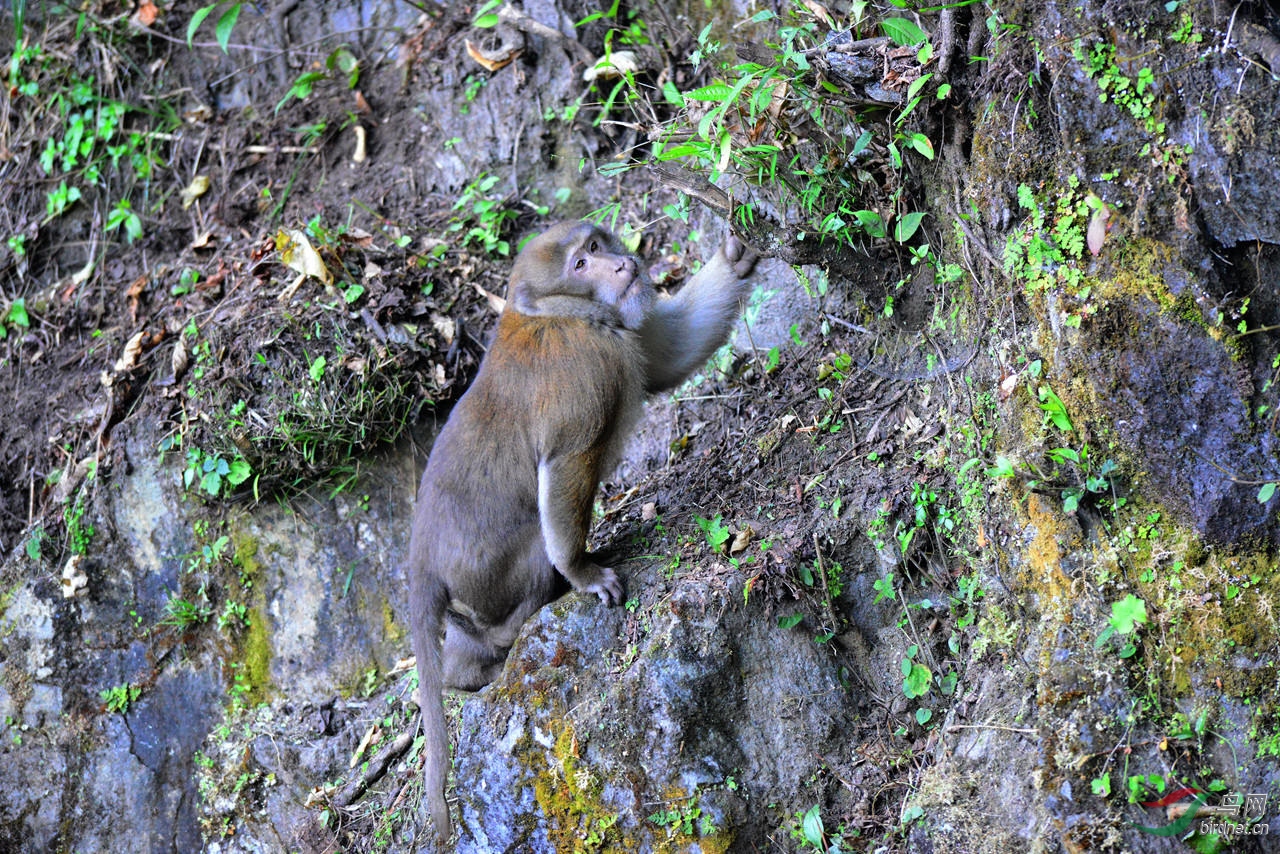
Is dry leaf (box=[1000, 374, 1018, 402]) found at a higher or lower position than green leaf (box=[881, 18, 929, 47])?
lower

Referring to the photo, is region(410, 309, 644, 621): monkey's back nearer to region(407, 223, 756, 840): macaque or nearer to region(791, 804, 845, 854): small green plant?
region(407, 223, 756, 840): macaque

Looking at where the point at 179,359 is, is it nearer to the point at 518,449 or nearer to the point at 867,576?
the point at 518,449

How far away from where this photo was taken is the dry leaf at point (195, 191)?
28.8ft

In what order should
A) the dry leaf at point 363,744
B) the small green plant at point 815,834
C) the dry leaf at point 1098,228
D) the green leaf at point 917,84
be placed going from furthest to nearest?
the dry leaf at point 363,744 → the small green plant at point 815,834 → the green leaf at point 917,84 → the dry leaf at point 1098,228

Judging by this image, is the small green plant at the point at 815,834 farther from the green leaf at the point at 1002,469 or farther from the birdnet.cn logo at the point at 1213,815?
the green leaf at the point at 1002,469

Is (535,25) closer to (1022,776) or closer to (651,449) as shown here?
(651,449)

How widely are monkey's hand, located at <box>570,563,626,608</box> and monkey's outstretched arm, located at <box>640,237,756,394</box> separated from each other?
3.74ft

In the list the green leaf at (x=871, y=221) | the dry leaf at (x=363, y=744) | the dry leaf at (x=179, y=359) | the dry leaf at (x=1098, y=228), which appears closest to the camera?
the dry leaf at (x=1098, y=228)

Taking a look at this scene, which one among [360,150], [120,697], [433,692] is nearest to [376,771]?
[433,692]

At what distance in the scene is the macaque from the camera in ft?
17.3

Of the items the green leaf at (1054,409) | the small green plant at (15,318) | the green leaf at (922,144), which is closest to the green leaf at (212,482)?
the small green plant at (15,318)

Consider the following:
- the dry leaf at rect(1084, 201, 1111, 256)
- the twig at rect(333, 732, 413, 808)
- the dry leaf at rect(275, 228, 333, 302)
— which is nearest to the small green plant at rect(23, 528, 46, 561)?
the dry leaf at rect(275, 228, 333, 302)

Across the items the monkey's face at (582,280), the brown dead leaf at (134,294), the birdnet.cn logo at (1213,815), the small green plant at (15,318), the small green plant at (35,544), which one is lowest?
the small green plant at (35,544)

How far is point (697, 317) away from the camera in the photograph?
19.1ft
